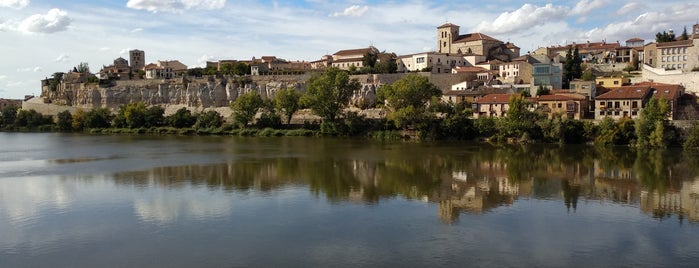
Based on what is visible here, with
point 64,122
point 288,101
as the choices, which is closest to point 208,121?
point 288,101

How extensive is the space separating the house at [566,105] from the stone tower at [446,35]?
16565 mm

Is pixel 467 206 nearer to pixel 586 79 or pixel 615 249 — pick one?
pixel 615 249

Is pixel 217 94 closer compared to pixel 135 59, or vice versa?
pixel 217 94

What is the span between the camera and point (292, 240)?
10102mm

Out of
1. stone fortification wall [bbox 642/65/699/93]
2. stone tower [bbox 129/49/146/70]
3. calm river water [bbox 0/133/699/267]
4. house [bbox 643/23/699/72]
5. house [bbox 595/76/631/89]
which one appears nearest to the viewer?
calm river water [bbox 0/133/699/267]

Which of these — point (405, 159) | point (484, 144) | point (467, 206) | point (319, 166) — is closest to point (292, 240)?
point (467, 206)

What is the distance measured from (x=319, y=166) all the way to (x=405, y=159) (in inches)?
139

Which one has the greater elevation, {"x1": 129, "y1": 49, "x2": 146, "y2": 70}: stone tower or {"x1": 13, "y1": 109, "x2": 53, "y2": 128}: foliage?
{"x1": 129, "y1": 49, "x2": 146, "y2": 70}: stone tower

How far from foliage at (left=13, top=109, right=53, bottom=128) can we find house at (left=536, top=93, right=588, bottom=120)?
1447 inches

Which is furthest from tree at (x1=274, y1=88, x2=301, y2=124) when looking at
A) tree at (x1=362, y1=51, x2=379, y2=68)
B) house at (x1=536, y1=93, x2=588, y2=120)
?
house at (x1=536, y1=93, x2=588, y2=120)

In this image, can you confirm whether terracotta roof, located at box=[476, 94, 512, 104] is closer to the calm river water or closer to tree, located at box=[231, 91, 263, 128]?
the calm river water

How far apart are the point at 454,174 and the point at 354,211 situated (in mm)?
5975

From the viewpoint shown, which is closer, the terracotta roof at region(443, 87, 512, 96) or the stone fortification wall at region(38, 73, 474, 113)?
the terracotta roof at region(443, 87, 512, 96)

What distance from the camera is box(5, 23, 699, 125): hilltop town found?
92.3ft
